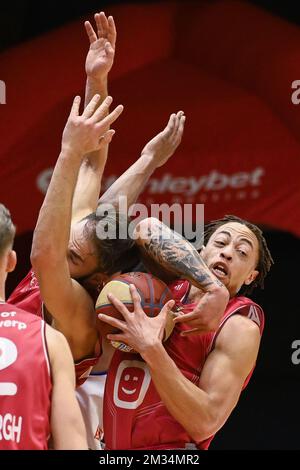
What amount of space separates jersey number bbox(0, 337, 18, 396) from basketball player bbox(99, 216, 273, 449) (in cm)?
66

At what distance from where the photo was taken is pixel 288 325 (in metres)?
8.55

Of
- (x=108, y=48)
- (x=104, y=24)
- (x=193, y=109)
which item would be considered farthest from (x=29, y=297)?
(x=193, y=109)

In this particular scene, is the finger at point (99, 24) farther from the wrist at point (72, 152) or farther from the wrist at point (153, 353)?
the wrist at point (153, 353)

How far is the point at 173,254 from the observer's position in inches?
161

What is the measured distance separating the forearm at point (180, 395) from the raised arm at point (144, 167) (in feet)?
4.04

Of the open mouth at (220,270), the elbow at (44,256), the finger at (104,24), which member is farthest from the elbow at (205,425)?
the finger at (104,24)

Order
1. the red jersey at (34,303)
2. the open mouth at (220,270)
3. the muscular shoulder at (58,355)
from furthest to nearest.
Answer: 1. the open mouth at (220,270)
2. the red jersey at (34,303)
3. the muscular shoulder at (58,355)

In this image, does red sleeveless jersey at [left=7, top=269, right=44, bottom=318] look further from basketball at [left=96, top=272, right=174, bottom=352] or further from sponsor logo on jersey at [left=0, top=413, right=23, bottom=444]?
sponsor logo on jersey at [left=0, top=413, right=23, bottom=444]

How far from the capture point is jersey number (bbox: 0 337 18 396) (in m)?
3.30

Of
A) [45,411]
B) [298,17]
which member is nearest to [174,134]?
[45,411]

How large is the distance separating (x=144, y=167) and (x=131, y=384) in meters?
1.32

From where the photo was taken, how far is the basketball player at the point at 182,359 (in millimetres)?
3977

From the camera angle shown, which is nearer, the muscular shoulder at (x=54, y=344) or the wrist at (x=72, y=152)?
the muscular shoulder at (x=54, y=344)
